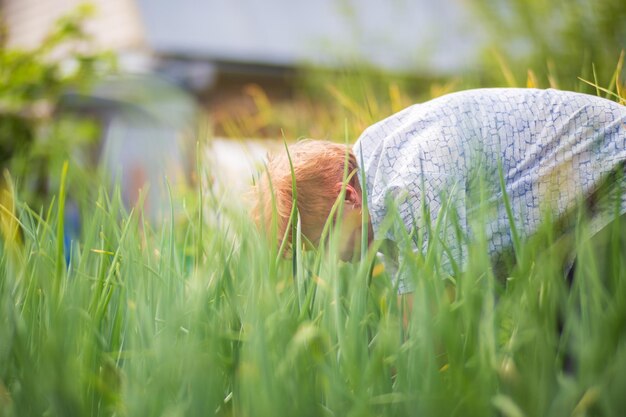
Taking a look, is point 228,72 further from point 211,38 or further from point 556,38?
point 556,38

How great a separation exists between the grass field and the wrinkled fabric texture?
283mm

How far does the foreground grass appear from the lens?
95 cm

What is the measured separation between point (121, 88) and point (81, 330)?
5661 mm

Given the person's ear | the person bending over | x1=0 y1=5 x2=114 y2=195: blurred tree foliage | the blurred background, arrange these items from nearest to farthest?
the person bending over → the person's ear → the blurred background → x1=0 y1=5 x2=114 y2=195: blurred tree foliage

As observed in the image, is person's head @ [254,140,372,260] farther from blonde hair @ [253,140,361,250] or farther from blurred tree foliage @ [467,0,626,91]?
blurred tree foliage @ [467,0,626,91]

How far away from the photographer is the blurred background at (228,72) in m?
2.46

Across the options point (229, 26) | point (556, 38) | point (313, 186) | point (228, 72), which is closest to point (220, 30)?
point (229, 26)

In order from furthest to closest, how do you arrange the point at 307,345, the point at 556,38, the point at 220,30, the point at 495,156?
the point at 220,30
the point at 556,38
the point at 495,156
the point at 307,345

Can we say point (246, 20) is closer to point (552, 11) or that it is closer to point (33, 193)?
point (552, 11)

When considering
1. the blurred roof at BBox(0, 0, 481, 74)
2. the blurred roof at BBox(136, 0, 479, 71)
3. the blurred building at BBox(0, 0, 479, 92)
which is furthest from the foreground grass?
the blurred building at BBox(0, 0, 479, 92)

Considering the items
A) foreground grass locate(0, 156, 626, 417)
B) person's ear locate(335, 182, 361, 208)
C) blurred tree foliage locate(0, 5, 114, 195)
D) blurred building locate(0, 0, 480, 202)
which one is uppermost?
blurred building locate(0, 0, 480, 202)

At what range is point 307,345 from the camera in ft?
3.71

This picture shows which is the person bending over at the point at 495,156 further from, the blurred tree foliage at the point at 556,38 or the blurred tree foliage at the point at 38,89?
the blurred tree foliage at the point at 38,89

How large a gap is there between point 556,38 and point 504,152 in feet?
7.94
